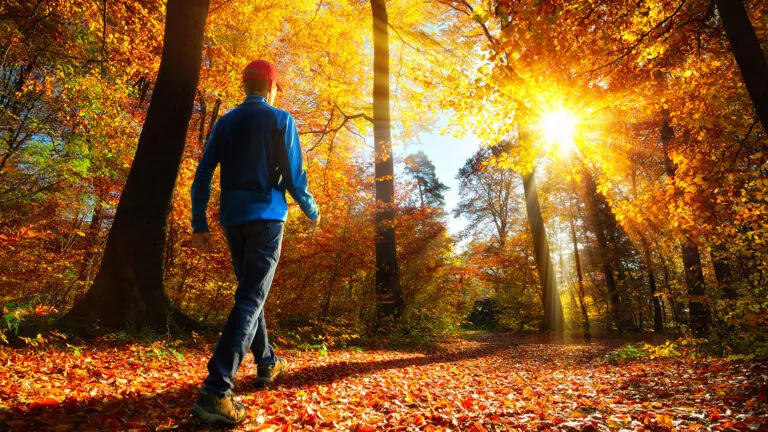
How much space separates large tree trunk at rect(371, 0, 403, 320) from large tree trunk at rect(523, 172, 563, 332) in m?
5.86

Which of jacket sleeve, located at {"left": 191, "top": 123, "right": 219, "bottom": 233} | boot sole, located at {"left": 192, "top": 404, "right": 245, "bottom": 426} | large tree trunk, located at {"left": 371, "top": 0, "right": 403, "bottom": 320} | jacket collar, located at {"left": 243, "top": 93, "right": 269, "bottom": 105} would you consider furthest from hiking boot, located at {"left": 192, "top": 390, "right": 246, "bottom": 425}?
large tree trunk, located at {"left": 371, "top": 0, "right": 403, "bottom": 320}

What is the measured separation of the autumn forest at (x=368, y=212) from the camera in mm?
2845

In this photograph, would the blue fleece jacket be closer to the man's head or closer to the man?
the man

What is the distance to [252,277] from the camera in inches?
88.0

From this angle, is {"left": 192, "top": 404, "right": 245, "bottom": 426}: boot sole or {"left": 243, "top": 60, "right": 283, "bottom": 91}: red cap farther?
{"left": 243, "top": 60, "right": 283, "bottom": 91}: red cap

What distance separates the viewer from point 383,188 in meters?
9.85

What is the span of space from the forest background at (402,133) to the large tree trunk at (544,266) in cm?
8

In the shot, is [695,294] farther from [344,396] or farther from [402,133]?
[344,396]

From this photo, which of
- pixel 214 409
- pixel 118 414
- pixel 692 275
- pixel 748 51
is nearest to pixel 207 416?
pixel 214 409

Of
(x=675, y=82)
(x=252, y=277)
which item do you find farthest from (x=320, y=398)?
(x=675, y=82)

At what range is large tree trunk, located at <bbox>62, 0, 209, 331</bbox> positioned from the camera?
13.0ft

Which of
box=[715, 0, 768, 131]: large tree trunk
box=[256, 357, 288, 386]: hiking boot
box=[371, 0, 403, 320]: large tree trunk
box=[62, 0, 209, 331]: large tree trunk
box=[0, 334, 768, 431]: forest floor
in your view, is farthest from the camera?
box=[371, 0, 403, 320]: large tree trunk

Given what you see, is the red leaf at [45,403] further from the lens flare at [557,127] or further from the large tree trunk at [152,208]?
the lens flare at [557,127]

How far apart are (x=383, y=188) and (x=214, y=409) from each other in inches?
321
